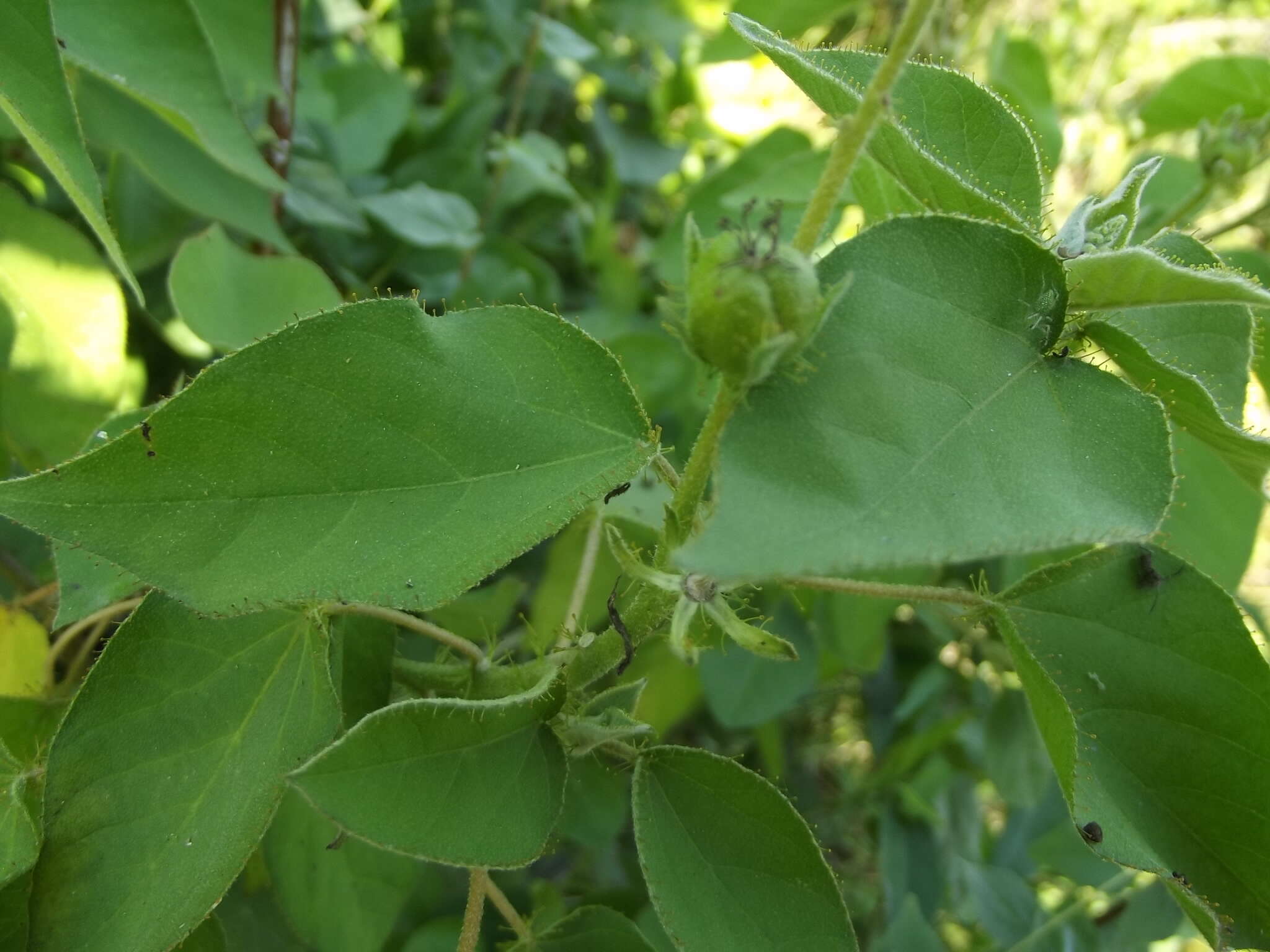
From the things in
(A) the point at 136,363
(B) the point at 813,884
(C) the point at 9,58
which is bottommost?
(A) the point at 136,363

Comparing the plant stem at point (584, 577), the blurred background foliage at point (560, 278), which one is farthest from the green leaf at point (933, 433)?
the plant stem at point (584, 577)

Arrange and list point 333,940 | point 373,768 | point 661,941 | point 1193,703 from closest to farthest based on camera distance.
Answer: point 373,768
point 1193,703
point 333,940
point 661,941

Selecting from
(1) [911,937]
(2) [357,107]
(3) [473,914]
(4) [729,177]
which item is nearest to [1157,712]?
(3) [473,914]

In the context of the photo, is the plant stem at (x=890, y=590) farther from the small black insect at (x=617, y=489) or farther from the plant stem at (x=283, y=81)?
the plant stem at (x=283, y=81)

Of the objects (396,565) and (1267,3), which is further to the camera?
(1267,3)

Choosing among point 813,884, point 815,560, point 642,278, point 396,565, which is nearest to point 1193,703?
point 813,884

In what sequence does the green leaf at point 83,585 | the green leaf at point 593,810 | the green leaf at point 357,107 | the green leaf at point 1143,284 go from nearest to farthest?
1. the green leaf at point 1143,284
2. the green leaf at point 83,585
3. the green leaf at point 593,810
4. the green leaf at point 357,107

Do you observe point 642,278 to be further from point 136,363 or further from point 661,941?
point 661,941

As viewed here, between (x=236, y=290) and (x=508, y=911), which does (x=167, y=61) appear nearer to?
(x=236, y=290)

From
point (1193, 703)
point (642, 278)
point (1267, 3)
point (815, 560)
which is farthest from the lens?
point (1267, 3)
